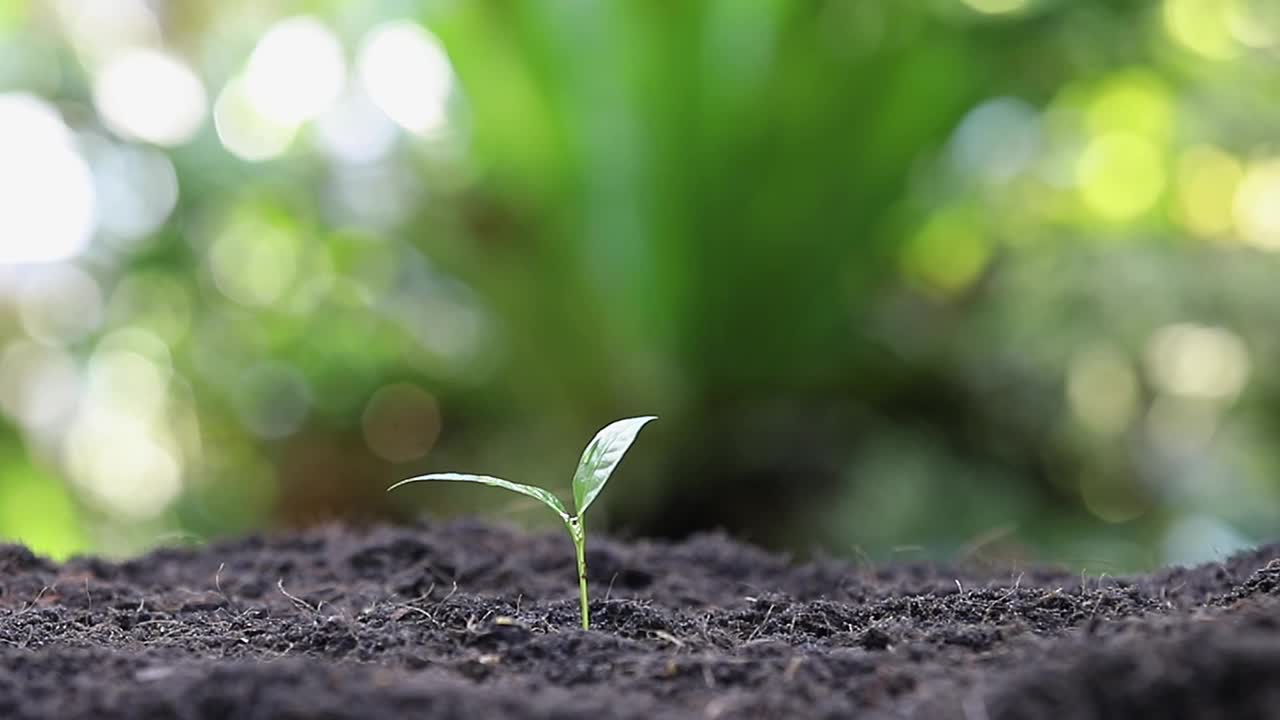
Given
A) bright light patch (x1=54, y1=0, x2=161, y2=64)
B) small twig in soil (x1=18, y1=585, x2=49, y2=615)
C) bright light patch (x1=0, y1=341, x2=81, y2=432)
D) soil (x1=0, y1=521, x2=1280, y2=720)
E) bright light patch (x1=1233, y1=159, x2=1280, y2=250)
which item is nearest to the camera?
soil (x1=0, y1=521, x2=1280, y2=720)

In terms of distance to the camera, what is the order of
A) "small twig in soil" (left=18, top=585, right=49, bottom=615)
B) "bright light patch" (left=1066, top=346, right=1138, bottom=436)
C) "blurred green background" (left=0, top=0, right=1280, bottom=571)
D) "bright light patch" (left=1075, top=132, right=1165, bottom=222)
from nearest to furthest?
"small twig in soil" (left=18, top=585, right=49, bottom=615) → "blurred green background" (left=0, top=0, right=1280, bottom=571) → "bright light patch" (left=1066, top=346, right=1138, bottom=436) → "bright light patch" (left=1075, top=132, right=1165, bottom=222)

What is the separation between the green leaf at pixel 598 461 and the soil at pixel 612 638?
0.10m

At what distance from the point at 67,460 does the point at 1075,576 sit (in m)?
3.37

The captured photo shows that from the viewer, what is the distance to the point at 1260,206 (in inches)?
128

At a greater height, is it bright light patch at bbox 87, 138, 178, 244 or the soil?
bright light patch at bbox 87, 138, 178, 244

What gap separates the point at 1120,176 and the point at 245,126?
→ 2.66 metres

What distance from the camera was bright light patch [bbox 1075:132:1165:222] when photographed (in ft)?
10.9

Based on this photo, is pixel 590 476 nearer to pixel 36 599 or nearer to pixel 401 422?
pixel 36 599

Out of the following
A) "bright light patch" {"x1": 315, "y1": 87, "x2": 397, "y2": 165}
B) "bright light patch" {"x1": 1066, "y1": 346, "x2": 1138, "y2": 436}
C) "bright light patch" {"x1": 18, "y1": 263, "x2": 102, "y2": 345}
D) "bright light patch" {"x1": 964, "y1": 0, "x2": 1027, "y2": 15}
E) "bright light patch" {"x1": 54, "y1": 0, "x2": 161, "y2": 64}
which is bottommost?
"bright light patch" {"x1": 1066, "y1": 346, "x2": 1138, "y2": 436}

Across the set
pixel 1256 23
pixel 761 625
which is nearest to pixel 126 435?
pixel 761 625

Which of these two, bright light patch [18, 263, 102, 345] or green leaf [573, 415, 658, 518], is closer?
green leaf [573, 415, 658, 518]

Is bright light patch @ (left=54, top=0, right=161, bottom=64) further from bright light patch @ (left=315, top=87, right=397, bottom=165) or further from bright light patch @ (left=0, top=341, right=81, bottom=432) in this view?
bright light patch @ (left=0, top=341, right=81, bottom=432)

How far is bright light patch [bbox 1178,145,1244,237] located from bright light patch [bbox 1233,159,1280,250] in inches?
1.2

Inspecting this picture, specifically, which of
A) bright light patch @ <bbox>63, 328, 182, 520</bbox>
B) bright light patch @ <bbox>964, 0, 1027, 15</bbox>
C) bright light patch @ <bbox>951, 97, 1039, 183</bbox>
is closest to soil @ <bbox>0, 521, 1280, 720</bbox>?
bright light patch @ <bbox>951, 97, 1039, 183</bbox>
